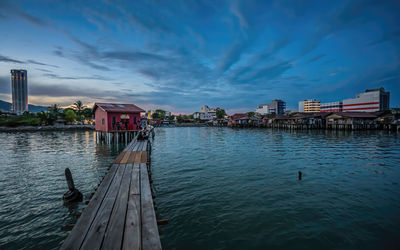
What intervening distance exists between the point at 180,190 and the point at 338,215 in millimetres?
6955

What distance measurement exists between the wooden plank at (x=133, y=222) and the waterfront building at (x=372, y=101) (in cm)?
12899

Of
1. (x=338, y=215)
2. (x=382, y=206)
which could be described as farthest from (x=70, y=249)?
(x=382, y=206)

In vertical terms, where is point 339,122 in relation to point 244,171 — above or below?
above

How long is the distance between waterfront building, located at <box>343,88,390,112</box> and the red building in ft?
394

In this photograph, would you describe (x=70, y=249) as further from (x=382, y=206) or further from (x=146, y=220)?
(x=382, y=206)

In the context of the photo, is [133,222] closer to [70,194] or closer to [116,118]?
[70,194]

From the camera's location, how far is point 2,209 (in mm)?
8070

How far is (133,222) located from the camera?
13.7 ft

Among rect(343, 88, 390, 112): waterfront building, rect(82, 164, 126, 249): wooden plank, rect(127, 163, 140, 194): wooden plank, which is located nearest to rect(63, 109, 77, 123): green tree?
rect(127, 163, 140, 194): wooden plank

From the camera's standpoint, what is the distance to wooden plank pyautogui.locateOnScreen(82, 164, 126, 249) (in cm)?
346

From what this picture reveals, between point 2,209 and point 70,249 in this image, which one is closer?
point 70,249

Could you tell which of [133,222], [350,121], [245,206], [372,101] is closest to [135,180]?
[133,222]

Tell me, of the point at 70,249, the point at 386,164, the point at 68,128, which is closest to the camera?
the point at 70,249

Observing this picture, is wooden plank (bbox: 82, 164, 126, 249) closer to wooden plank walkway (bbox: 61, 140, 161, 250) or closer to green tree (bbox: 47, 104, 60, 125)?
wooden plank walkway (bbox: 61, 140, 161, 250)
